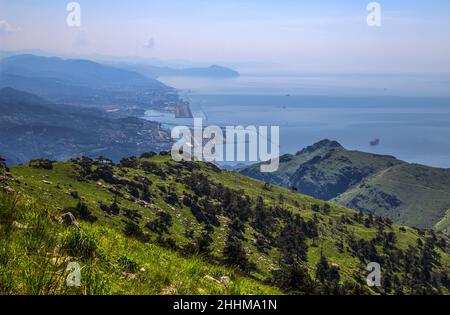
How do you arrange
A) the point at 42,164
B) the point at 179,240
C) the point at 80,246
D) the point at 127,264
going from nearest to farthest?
the point at 80,246, the point at 127,264, the point at 179,240, the point at 42,164

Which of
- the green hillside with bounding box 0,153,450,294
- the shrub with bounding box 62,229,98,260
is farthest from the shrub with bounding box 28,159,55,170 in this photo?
the shrub with bounding box 62,229,98,260

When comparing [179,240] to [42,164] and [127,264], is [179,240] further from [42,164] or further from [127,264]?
[127,264]

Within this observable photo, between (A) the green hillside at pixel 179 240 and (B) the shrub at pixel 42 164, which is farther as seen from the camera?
(B) the shrub at pixel 42 164

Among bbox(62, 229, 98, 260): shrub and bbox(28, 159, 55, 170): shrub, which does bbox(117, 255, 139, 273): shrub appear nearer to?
bbox(62, 229, 98, 260): shrub

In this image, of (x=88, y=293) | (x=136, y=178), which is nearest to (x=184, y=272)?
(x=88, y=293)

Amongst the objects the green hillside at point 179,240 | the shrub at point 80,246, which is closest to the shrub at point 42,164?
the green hillside at point 179,240

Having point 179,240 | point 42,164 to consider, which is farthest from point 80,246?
point 42,164

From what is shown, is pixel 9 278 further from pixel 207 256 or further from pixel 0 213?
pixel 207 256

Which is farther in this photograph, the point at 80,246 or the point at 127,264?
the point at 127,264

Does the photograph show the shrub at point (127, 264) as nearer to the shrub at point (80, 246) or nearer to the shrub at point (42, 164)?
the shrub at point (80, 246)
